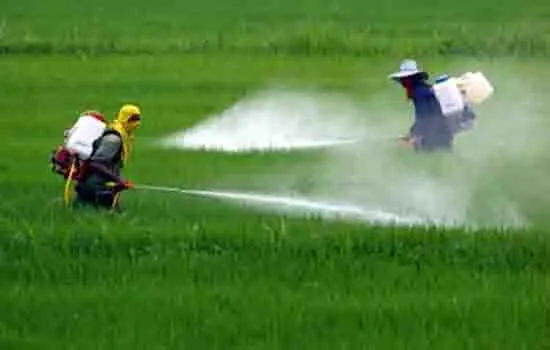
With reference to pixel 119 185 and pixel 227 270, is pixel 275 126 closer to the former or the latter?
pixel 119 185

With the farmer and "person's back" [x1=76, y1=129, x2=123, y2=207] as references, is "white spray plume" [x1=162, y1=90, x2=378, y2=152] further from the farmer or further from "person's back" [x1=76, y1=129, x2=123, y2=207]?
"person's back" [x1=76, y1=129, x2=123, y2=207]

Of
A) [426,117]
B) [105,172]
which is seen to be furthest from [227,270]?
[426,117]

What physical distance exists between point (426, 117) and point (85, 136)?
3580 mm

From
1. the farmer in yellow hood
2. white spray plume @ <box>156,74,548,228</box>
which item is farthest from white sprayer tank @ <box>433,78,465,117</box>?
the farmer in yellow hood

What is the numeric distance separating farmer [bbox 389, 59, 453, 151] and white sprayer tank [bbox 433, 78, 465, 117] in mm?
61

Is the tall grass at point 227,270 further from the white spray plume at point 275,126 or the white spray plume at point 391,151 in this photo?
the white spray plume at point 275,126

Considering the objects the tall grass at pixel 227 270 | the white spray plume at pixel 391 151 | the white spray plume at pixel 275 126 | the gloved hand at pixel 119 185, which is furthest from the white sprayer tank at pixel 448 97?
the gloved hand at pixel 119 185

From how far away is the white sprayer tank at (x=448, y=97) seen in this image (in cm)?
1295

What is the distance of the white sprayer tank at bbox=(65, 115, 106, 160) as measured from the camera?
10453 millimetres

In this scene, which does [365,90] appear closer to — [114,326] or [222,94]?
[222,94]

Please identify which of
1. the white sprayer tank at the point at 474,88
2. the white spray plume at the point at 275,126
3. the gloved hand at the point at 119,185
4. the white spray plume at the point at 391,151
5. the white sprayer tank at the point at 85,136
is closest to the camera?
the gloved hand at the point at 119,185

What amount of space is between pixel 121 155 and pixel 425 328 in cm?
326

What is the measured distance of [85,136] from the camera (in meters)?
10.5

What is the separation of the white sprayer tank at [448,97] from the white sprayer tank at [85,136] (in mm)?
3377
